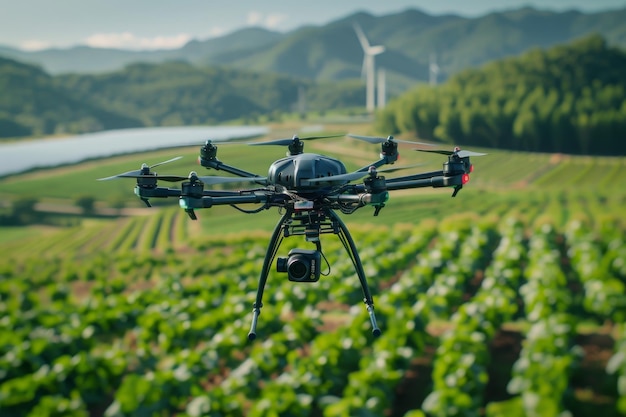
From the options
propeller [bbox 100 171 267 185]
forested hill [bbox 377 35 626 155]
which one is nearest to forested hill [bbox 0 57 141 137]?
forested hill [bbox 377 35 626 155]

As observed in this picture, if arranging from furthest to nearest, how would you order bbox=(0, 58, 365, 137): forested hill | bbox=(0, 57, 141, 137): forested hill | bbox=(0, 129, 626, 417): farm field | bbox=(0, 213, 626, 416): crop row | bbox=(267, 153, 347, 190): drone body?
bbox=(0, 58, 365, 137): forested hill → bbox=(0, 57, 141, 137): forested hill → bbox=(0, 213, 626, 416): crop row → bbox=(0, 129, 626, 417): farm field → bbox=(267, 153, 347, 190): drone body

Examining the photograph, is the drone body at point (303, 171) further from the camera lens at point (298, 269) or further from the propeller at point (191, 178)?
the camera lens at point (298, 269)

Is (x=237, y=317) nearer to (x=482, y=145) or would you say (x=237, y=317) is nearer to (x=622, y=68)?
(x=482, y=145)

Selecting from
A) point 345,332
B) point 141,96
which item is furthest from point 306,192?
point 141,96

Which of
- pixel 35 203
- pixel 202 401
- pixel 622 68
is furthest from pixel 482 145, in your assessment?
pixel 622 68

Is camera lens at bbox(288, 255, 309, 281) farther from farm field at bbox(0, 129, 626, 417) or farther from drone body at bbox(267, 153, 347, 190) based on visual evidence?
farm field at bbox(0, 129, 626, 417)

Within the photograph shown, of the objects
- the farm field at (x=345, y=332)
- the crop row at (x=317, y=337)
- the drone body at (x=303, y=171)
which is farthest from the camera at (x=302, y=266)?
the crop row at (x=317, y=337)
